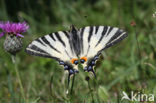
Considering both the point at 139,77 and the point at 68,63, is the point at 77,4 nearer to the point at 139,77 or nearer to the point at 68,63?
the point at 139,77

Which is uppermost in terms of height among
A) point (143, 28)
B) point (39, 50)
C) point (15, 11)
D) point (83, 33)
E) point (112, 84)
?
point (15, 11)

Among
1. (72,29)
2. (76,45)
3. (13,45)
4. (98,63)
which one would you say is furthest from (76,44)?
(13,45)

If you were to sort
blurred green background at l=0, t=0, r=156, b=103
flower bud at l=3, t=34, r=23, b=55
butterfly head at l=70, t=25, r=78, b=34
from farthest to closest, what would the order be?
blurred green background at l=0, t=0, r=156, b=103
butterfly head at l=70, t=25, r=78, b=34
flower bud at l=3, t=34, r=23, b=55

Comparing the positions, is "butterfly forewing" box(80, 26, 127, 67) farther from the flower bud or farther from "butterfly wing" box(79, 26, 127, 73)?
the flower bud

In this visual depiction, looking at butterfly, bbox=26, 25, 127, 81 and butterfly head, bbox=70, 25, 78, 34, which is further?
butterfly head, bbox=70, 25, 78, 34

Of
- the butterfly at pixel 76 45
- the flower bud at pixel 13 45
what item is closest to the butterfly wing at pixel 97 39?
the butterfly at pixel 76 45

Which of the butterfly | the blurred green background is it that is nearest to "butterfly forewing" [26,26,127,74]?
the butterfly

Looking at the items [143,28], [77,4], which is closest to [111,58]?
[143,28]
